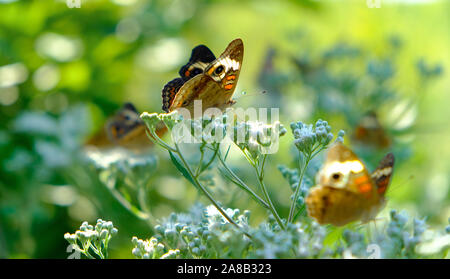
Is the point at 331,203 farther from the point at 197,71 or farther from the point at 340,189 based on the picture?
the point at 197,71

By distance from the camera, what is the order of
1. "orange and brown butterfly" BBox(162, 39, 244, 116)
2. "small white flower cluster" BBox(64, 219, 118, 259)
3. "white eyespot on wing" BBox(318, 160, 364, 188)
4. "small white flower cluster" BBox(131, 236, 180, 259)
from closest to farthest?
"white eyespot on wing" BBox(318, 160, 364, 188), "small white flower cluster" BBox(131, 236, 180, 259), "small white flower cluster" BBox(64, 219, 118, 259), "orange and brown butterfly" BBox(162, 39, 244, 116)

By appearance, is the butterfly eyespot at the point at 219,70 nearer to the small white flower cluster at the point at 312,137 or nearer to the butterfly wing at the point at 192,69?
the butterfly wing at the point at 192,69

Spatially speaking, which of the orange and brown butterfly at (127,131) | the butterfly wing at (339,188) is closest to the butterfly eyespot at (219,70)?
the butterfly wing at (339,188)

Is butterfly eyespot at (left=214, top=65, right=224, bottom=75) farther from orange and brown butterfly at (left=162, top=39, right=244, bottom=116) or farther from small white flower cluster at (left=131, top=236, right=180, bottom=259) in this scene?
small white flower cluster at (left=131, top=236, right=180, bottom=259)

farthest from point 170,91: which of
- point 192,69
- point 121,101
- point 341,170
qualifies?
point 121,101

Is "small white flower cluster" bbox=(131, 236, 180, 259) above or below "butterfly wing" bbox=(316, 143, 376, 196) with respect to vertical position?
below

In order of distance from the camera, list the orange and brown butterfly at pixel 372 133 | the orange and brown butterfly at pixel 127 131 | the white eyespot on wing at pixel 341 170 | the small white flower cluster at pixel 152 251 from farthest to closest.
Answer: the orange and brown butterfly at pixel 372 133
the orange and brown butterfly at pixel 127 131
the small white flower cluster at pixel 152 251
the white eyespot on wing at pixel 341 170

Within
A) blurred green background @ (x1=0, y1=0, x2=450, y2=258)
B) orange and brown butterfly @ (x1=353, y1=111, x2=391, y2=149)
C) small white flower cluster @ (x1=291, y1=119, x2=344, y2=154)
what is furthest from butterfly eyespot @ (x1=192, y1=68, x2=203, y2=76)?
orange and brown butterfly @ (x1=353, y1=111, x2=391, y2=149)
